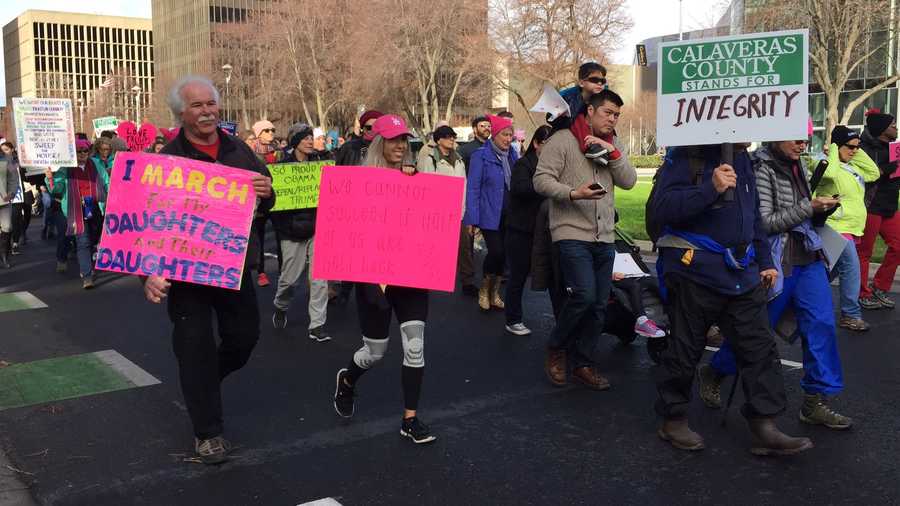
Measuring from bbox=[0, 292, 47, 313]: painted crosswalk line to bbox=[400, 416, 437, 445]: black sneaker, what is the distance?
6.14 m

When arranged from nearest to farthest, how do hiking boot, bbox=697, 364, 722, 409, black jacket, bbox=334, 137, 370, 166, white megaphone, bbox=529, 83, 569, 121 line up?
hiking boot, bbox=697, 364, 722, 409
white megaphone, bbox=529, 83, 569, 121
black jacket, bbox=334, 137, 370, 166

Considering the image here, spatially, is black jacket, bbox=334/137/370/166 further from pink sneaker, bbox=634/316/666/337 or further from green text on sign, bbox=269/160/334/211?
pink sneaker, bbox=634/316/666/337

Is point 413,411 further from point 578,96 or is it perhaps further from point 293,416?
point 578,96

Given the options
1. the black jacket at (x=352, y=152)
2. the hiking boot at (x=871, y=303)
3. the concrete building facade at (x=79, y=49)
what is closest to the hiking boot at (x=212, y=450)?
the black jacket at (x=352, y=152)

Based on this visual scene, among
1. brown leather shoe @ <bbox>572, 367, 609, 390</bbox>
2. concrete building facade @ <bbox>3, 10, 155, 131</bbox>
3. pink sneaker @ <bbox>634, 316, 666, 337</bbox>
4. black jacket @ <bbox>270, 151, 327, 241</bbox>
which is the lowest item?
brown leather shoe @ <bbox>572, 367, 609, 390</bbox>

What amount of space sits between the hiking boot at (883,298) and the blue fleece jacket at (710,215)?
4490mm

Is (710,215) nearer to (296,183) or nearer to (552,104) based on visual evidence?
(552,104)

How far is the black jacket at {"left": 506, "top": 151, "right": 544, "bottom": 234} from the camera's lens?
7.16 m

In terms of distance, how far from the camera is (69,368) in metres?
6.59

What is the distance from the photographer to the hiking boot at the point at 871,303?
8312 mm

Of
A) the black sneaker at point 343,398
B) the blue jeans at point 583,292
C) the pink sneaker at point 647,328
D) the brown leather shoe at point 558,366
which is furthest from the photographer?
the pink sneaker at point 647,328

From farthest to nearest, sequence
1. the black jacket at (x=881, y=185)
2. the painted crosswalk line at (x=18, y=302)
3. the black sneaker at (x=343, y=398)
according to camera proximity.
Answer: the painted crosswalk line at (x=18, y=302)
the black jacket at (x=881, y=185)
the black sneaker at (x=343, y=398)

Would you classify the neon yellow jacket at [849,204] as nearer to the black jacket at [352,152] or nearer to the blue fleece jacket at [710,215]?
the blue fleece jacket at [710,215]

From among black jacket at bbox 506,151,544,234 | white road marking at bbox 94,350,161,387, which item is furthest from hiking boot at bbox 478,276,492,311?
white road marking at bbox 94,350,161,387
